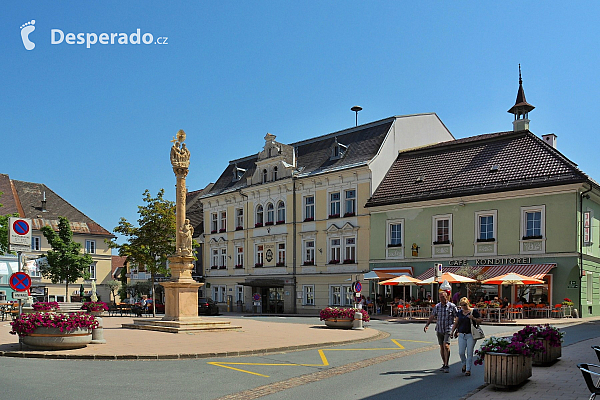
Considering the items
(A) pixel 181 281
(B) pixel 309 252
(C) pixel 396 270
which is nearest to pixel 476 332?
(A) pixel 181 281

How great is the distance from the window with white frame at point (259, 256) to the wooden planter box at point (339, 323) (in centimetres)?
2245

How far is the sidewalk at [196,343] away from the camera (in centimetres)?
1541

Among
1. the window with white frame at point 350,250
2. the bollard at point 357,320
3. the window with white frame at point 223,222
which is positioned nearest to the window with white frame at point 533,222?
the window with white frame at point 350,250

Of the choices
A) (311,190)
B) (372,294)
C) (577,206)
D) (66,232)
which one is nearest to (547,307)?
(577,206)

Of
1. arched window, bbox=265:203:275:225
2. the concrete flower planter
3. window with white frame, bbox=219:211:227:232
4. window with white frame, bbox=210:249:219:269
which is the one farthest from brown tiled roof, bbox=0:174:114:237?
the concrete flower planter

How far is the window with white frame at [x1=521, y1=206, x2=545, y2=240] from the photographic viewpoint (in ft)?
107

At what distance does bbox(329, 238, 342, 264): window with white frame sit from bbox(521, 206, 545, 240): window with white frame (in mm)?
13194

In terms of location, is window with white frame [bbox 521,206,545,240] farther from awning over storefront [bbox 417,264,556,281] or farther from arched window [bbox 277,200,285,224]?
arched window [bbox 277,200,285,224]

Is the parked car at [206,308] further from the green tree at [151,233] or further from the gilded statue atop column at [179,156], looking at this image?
the gilded statue atop column at [179,156]

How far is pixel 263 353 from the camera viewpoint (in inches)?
660

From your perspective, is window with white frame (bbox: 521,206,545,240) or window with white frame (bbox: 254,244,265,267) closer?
window with white frame (bbox: 521,206,545,240)

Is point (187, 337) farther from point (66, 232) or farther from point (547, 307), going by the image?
point (66, 232)

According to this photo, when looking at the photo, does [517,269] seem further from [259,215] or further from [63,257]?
[63,257]

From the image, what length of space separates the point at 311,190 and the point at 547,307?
18.7 meters
